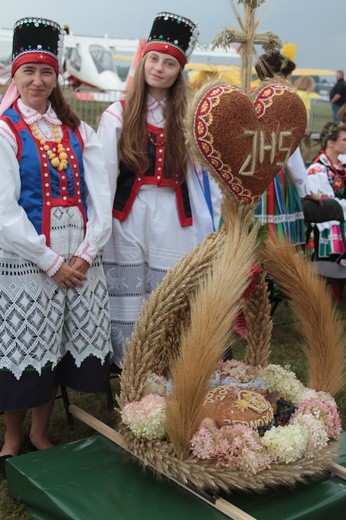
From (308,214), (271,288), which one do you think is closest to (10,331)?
(271,288)

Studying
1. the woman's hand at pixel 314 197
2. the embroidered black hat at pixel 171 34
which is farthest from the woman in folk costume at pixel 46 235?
the woman's hand at pixel 314 197

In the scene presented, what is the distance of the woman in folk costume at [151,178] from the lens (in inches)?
125

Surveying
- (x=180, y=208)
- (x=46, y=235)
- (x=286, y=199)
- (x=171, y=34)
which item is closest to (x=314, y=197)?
(x=286, y=199)

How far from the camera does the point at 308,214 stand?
495 cm

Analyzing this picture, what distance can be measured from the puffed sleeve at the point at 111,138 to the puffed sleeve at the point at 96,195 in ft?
0.46

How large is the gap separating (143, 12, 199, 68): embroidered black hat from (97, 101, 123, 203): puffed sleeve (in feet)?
1.08

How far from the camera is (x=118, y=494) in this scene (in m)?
2.45

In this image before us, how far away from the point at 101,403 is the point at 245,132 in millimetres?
1923

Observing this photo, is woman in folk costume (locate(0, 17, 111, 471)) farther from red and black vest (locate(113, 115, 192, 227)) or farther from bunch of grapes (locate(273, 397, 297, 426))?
bunch of grapes (locate(273, 397, 297, 426))

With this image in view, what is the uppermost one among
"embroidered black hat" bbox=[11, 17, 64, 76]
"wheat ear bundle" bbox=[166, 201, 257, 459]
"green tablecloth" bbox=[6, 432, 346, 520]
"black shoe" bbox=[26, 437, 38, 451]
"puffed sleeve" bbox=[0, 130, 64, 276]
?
"embroidered black hat" bbox=[11, 17, 64, 76]

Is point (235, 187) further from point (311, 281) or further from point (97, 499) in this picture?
point (97, 499)

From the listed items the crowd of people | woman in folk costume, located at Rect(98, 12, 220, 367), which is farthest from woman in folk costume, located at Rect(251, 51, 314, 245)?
woman in folk costume, located at Rect(98, 12, 220, 367)

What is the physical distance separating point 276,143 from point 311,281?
1.84 feet

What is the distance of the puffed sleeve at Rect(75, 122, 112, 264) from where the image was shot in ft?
9.64
